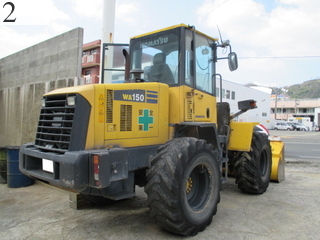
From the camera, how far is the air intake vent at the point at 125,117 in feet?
11.4

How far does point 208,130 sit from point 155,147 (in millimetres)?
1161

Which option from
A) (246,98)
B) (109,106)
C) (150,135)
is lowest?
(150,135)

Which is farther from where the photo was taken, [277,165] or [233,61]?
[277,165]

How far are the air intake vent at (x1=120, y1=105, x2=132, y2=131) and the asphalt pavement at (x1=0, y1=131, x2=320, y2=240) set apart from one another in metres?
1.39

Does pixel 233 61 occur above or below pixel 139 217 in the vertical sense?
above

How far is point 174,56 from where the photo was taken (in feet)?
13.8

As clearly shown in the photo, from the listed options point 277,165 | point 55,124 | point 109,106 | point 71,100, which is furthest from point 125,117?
point 277,165

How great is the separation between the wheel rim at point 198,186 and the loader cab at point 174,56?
1.33 meters

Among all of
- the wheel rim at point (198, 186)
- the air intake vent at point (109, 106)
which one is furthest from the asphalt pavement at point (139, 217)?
the air intake vent at point (109, 106)

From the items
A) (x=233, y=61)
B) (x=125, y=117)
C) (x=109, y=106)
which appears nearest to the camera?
(x=109, y=106)

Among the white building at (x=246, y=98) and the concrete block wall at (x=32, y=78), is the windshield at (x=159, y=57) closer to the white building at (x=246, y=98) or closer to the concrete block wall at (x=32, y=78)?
the concrete block wall at (x=32, y=78)

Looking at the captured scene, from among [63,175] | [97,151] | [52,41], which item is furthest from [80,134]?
[52,41]

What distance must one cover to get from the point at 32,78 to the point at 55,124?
6208 millimetres

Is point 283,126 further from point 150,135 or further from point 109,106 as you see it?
point 109,106
